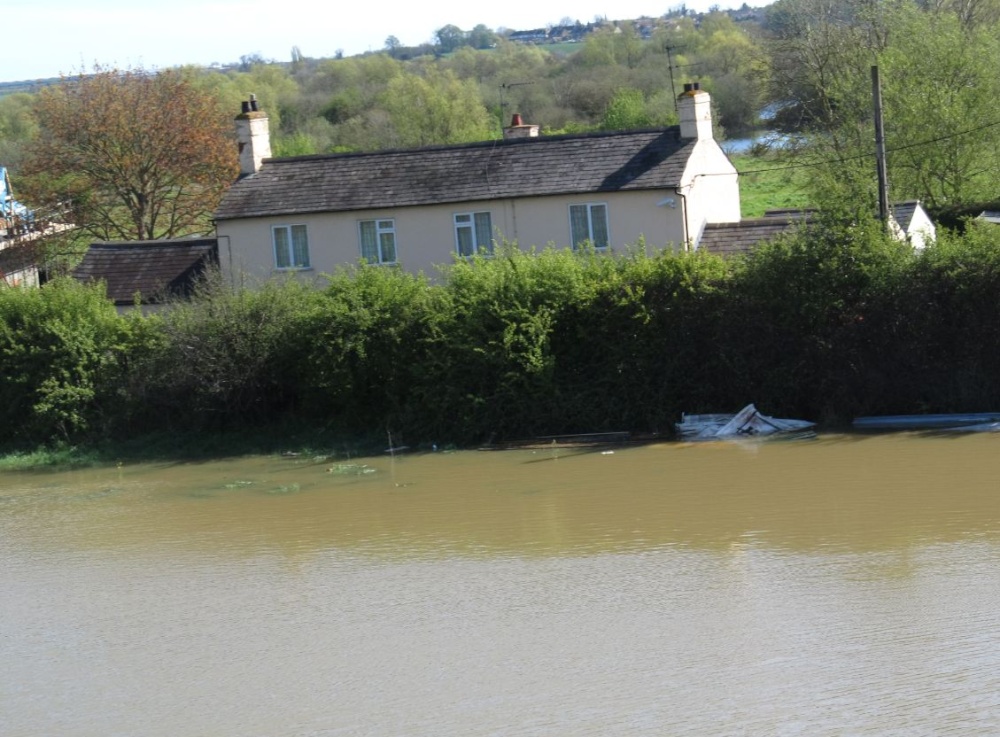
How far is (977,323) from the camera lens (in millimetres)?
22547

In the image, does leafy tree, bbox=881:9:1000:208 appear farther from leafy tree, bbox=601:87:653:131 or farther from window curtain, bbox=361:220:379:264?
leafy tree, bbox=601:87:653:131

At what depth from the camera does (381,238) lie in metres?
30.9

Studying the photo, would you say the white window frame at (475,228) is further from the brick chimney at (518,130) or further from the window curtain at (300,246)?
the brick chimney at (518,130)

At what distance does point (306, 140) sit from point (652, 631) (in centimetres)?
4978

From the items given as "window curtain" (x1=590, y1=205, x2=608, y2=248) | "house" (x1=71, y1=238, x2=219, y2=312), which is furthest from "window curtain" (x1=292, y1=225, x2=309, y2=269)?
"window curtain" (x1=590, y1=205, x2=608, y2=248)

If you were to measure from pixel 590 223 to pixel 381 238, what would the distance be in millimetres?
5233

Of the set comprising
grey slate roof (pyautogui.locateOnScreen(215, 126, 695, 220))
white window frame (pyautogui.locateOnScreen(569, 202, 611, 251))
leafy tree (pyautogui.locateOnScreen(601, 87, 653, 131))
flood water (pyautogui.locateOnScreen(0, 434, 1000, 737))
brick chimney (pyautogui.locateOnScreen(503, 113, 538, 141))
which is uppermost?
leafy tree (pyautogui.locateOnScreen(601, 87, 653, 131))

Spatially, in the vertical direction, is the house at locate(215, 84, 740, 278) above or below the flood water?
above

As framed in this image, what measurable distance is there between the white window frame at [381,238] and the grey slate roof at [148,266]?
3974 millimetres

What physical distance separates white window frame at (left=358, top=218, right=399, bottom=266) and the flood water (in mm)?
9836

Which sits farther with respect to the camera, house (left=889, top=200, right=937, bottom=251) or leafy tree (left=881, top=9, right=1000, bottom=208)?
leafy tree (left=881, top=9, right=1000, bottom=208)

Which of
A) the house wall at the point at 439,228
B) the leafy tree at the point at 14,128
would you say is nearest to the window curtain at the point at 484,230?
the house wall at the point at 439,228

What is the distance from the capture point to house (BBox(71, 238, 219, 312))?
31.2 metres

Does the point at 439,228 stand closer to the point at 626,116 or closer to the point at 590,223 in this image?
the point at 590,223
